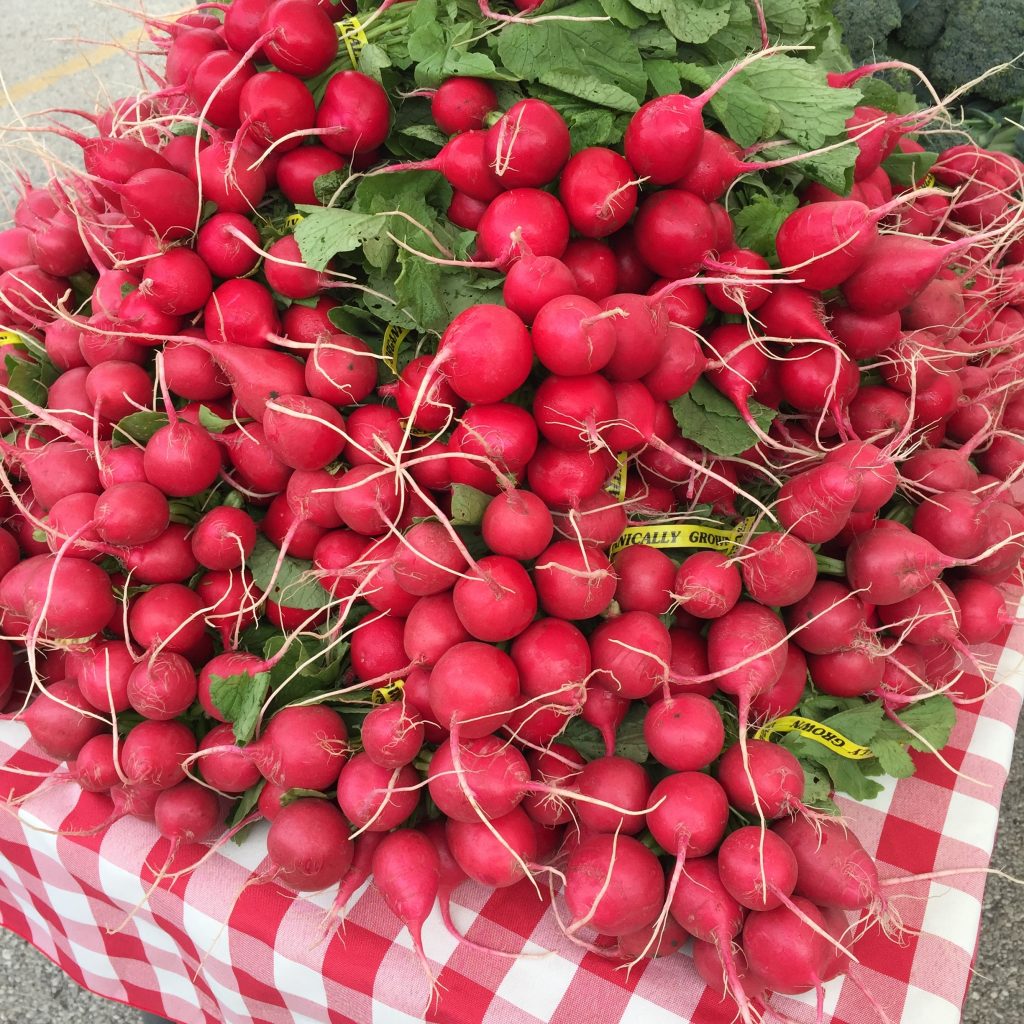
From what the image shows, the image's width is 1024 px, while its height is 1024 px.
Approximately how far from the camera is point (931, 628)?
4.19 ft

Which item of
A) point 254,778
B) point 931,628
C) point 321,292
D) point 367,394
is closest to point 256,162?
point 321,292

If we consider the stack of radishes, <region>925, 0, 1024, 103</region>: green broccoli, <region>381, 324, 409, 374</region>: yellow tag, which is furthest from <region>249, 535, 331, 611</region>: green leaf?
<region>925, 0, 1024, 103</region>: green broccoli

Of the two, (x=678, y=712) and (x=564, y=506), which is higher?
(x=564, y=506)

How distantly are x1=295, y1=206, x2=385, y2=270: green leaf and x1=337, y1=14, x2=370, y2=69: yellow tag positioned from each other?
1.15 feet

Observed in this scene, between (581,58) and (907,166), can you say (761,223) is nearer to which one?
(581,58)

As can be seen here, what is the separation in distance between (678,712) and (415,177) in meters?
0.96

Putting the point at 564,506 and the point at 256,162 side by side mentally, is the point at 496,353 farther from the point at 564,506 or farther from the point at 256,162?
the point at 256,162

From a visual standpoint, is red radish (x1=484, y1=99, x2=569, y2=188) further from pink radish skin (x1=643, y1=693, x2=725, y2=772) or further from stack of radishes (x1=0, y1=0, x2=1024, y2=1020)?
pink radish skin (x1=643, y1=693, x2=725, y2=772)

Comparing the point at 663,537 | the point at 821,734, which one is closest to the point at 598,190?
the point at 663,537

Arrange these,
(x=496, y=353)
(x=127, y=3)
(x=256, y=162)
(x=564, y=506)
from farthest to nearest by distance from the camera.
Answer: (x=127, y=3), (x=256, y=162), (x=564, y=506), (x=496, y=353)

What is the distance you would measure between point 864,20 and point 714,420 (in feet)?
8.47

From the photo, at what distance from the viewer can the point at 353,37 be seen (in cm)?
135

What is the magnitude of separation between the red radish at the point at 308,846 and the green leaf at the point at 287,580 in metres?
0.31

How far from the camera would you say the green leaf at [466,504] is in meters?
1.09
